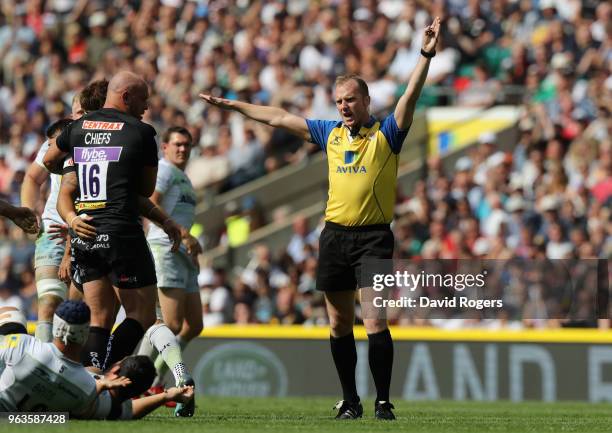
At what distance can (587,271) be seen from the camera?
15.9 metres

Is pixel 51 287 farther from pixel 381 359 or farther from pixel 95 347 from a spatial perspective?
pixel 381 359

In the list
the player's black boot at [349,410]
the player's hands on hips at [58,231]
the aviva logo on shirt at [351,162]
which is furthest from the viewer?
the player's hands on hips at [58,231]

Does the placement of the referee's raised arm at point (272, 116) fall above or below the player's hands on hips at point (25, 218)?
above

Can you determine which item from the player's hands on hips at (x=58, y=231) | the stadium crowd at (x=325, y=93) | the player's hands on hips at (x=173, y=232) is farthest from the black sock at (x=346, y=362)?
the stadium crowd at (x=325, y=93)

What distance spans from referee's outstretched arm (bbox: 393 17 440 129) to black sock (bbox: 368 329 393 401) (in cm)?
155

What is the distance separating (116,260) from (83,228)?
1.02ft

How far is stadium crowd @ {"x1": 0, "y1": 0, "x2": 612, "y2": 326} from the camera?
18.0 meters

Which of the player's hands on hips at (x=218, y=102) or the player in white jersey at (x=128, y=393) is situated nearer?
the player in white jersey at (x=128, y=393)

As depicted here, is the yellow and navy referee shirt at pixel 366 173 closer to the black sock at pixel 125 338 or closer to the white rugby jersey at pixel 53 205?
the black sock at pixel 125 338

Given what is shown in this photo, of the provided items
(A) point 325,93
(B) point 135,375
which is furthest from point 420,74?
(A) point 325,93

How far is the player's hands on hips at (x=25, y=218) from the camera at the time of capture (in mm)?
9464

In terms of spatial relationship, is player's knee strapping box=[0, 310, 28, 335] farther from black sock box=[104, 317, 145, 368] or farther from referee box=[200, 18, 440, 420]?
referee box=[200, 18, 440, 420]

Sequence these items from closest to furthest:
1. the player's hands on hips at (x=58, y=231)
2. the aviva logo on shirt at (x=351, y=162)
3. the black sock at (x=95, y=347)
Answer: the black sock at (x=95, y=347) → the aviva logo on shirt at (x=351, y=162) → the player's hands on hips at (x=58, y=231)

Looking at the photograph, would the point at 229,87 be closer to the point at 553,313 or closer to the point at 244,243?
the point at 244,243
